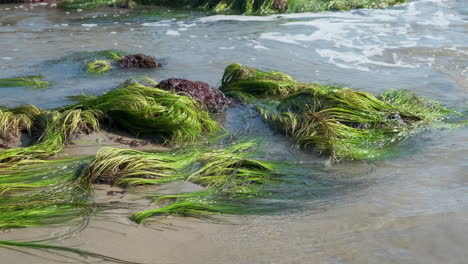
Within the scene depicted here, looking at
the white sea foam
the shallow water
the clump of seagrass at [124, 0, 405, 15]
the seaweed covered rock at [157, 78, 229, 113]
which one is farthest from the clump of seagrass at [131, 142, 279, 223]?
the clump of seagrass at [124, 0, 405, 15]

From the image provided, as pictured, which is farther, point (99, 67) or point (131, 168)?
point (99, 67)

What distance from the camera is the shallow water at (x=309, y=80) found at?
2.75 meters

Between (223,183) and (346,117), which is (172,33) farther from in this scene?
(223,183)

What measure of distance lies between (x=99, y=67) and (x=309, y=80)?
2901 millimetres

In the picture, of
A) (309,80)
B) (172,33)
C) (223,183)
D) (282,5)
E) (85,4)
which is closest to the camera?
(223,183)

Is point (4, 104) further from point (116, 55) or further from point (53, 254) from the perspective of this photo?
point (53, 254)

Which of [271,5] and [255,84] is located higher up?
[271,5]

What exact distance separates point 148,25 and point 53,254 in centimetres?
798

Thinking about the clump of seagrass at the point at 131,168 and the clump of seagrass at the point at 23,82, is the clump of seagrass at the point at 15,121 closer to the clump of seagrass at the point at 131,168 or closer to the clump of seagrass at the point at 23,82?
the clump of seagrass at the point at 131,168

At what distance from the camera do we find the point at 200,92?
5.30 metres

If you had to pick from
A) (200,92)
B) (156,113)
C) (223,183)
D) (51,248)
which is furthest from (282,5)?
(51,248)

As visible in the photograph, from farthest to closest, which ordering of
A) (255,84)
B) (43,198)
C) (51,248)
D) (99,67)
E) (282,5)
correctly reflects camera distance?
(282,5) < (99,67) < (255,84) < (43,198) < (51,248)

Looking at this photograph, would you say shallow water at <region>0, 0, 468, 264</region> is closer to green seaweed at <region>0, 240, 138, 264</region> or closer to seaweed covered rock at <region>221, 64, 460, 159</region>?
green seaweed at <region>0, 240, 138, 264</region>

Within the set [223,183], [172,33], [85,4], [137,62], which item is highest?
[85,4]
